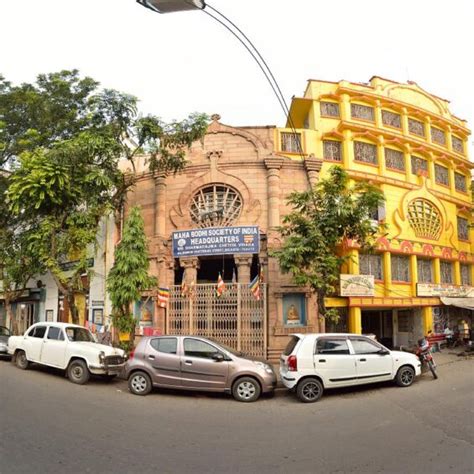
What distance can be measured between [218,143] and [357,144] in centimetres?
659

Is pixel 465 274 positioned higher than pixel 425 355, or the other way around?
pixel 465 274

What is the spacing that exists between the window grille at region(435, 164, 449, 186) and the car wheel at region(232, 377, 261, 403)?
53.1 feet

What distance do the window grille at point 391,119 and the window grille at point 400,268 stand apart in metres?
6.57

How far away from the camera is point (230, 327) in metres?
14.7

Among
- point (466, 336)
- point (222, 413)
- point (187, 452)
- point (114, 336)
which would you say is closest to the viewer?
point (187, 452)

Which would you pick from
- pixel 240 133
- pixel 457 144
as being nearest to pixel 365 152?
pixel 240 133

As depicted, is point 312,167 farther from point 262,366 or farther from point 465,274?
point 465,274

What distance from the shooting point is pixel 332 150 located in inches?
696

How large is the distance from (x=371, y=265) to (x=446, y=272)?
5.26 m

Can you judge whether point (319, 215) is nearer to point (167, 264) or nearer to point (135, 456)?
point (167, 264)

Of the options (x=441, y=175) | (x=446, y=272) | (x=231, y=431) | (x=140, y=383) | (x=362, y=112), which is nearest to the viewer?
(x=231, y=431)

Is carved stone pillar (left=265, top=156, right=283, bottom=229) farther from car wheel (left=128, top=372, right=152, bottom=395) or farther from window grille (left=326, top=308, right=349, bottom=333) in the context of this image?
car wheel (left=128, top=372, right=152, bottom=395)

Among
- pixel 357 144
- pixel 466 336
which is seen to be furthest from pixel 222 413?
pixel 466 336

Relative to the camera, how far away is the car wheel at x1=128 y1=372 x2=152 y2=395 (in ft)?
30.6
